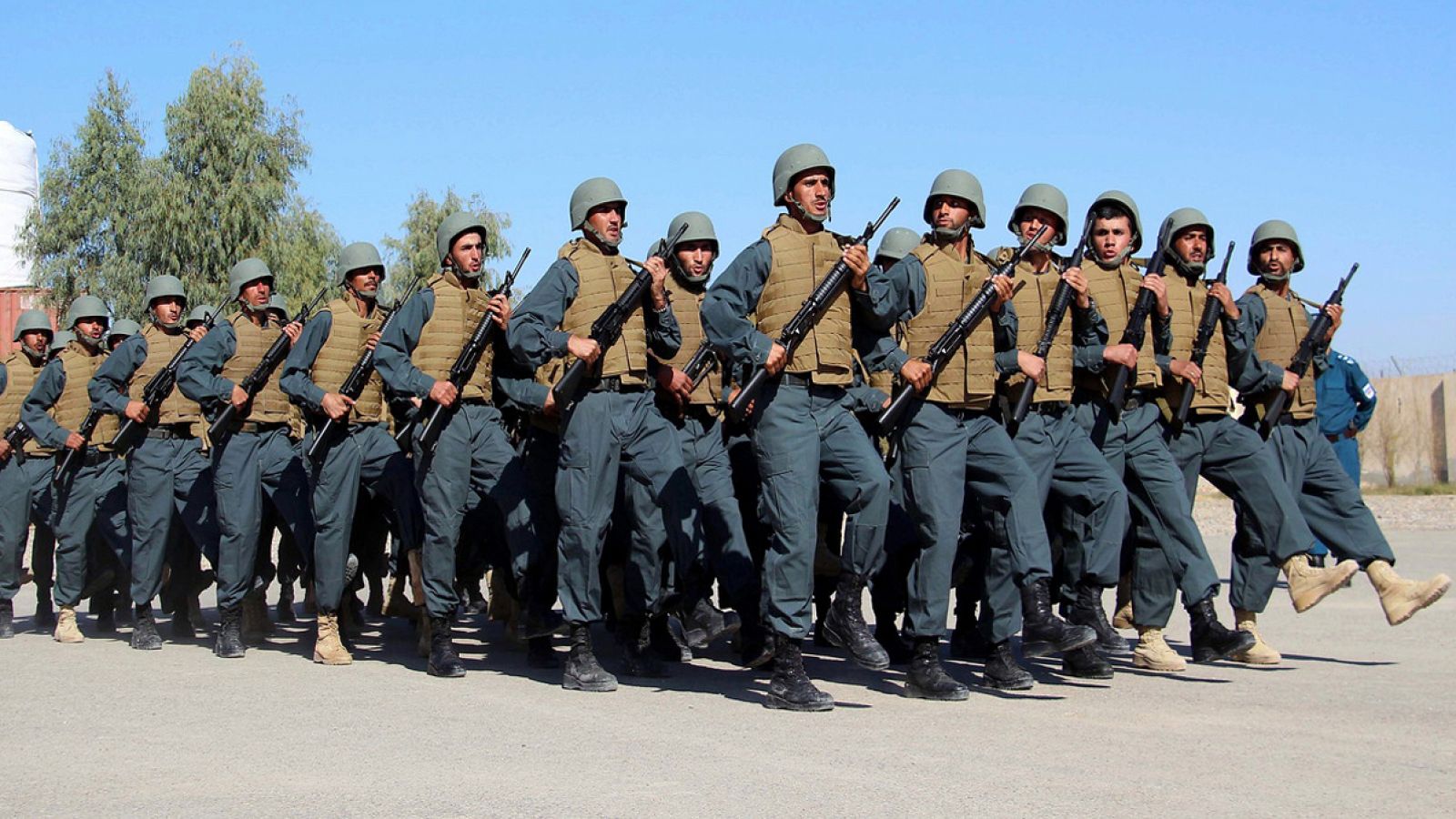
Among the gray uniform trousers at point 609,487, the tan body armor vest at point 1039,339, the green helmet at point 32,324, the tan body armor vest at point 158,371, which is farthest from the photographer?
the green helmet at point 32,324

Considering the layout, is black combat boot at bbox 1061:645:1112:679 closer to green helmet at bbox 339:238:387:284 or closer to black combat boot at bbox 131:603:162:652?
green helmet at bbox 339:238:387:284

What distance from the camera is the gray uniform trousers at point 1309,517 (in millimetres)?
8875

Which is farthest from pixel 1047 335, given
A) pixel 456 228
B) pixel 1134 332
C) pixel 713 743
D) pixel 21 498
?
pixel 21 498

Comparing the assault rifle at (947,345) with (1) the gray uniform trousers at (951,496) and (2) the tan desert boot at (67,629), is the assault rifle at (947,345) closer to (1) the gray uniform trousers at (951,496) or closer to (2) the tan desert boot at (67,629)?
(1) the gray uniform trousers at (951,496)

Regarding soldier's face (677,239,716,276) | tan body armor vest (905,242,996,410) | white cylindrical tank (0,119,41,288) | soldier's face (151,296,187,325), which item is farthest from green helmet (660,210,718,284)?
white cylindrical tank (0,119,41,288)

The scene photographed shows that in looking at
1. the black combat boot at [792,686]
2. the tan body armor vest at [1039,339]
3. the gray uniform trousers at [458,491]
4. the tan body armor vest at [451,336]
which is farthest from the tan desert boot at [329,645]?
the tan body armor vest at [1039,339]

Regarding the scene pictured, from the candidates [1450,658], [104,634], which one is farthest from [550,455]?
[1450,658]

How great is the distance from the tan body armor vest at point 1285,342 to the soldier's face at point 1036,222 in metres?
1.50

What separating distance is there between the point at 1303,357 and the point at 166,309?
7.04 meters

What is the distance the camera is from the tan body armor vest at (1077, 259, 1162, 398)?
28.3 ft

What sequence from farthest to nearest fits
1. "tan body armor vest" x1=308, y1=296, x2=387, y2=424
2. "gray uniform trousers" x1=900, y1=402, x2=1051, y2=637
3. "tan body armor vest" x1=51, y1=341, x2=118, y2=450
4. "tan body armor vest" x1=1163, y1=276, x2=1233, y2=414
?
"tan body armor vest" x1=51, y1=341, x2=118, y2=450 → "tan body armor vest" x1=308, y1=296, x2=387, y2=424 → "tan body armor vest" x1=1163, y1=276, x2=1233, y2=414 → "gray uniform trousers" x1=900, y1=402, x2=1051, y2=637

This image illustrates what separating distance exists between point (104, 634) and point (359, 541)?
1899 millimetres

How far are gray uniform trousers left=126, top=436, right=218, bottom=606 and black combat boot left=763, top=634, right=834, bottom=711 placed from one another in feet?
15.0

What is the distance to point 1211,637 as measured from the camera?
8453 mm
